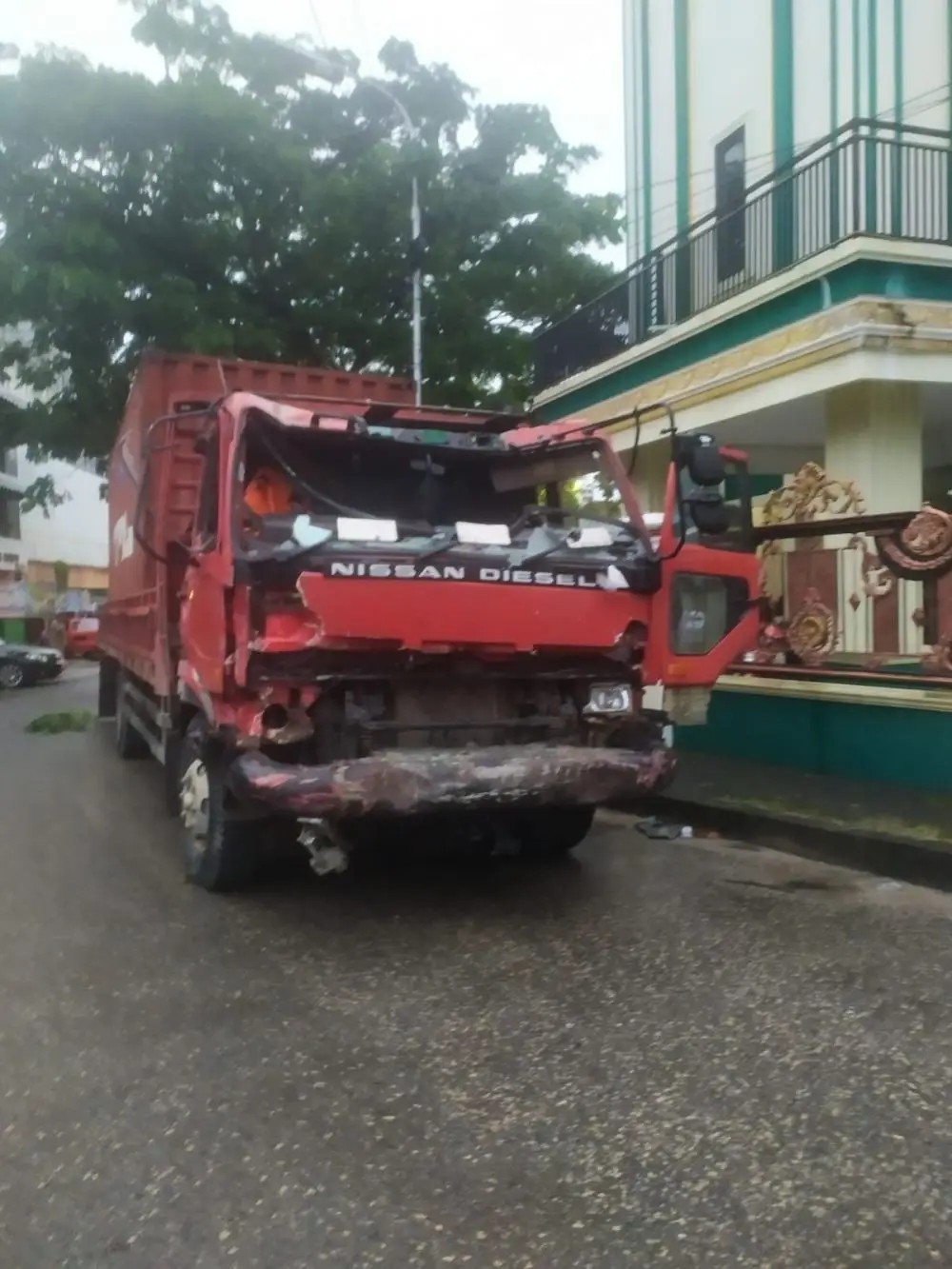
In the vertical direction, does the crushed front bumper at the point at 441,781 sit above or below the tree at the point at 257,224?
below

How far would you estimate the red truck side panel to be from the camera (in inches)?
281

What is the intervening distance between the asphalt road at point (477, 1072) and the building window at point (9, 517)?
36881 mm

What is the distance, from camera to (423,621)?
539cm

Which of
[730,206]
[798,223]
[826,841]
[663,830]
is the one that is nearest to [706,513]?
[826,841]

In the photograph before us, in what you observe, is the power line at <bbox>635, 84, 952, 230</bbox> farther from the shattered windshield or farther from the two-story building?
the shattered windshield

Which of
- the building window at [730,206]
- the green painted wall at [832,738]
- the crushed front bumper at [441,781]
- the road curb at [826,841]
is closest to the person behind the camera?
the crushed front bumper at [441,781]

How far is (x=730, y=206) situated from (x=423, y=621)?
29.1 ft

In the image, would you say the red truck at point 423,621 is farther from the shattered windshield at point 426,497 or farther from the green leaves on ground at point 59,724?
the green leaves on ground at point 59,724

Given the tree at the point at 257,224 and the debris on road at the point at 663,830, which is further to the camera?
the tree at the point at 257,224

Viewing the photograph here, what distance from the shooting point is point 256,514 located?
19.0ft

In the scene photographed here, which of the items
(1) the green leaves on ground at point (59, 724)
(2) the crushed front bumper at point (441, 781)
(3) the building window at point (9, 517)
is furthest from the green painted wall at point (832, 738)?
(3) the building window at point (9, 517)

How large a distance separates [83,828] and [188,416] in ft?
10.8

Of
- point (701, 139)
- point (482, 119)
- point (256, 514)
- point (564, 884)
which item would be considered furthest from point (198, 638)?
point (482, 119)

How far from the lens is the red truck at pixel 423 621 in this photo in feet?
17.6
